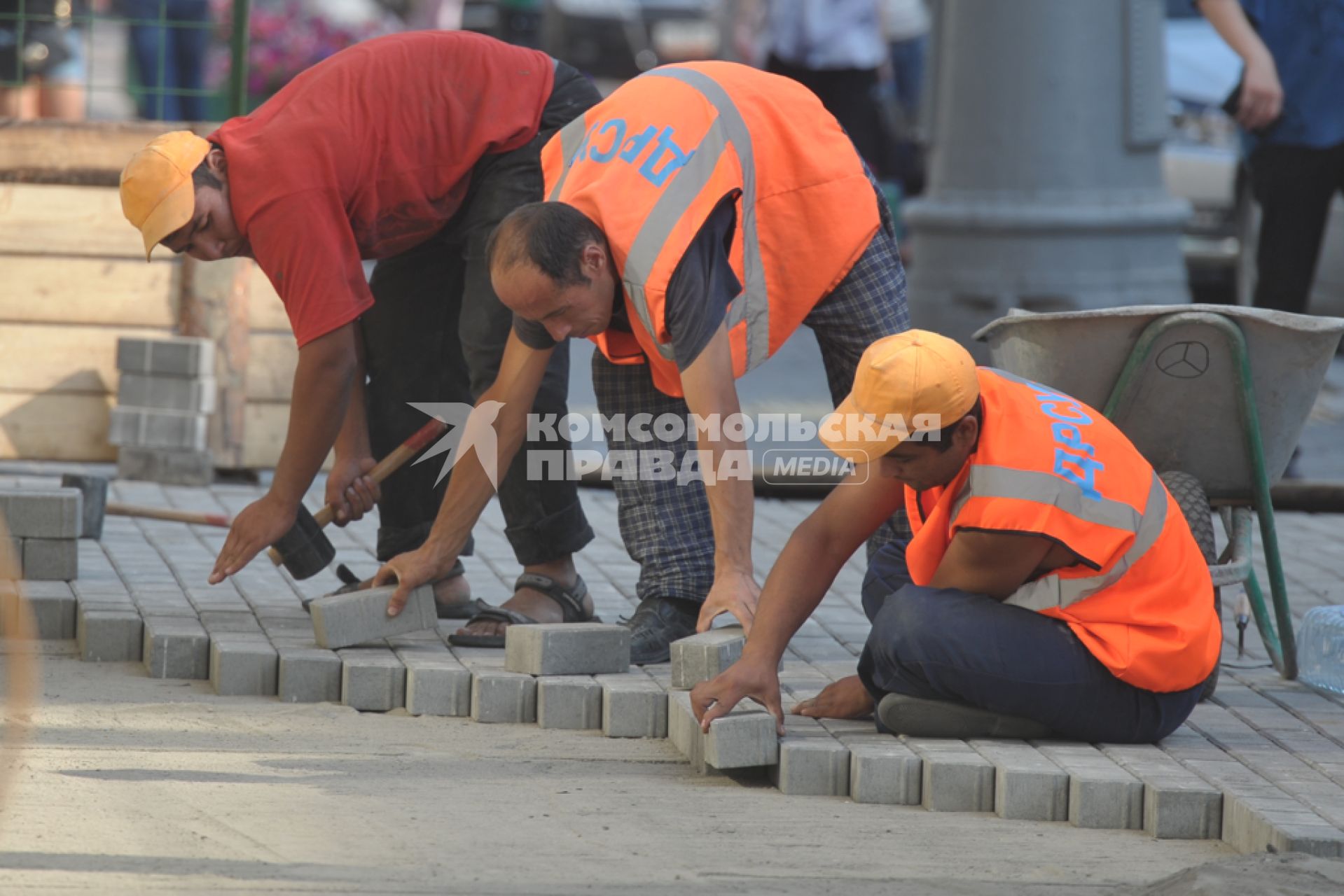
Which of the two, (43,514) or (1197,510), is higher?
(1197,510)

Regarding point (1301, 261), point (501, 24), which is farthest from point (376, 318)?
point (501, 24)

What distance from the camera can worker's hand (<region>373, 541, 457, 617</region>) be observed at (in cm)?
424

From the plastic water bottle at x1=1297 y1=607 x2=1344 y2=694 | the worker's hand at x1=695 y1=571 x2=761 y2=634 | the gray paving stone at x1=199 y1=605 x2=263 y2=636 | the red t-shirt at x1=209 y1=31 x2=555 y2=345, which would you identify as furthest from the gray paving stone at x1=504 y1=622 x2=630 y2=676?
the plastic water bottle at x1=1297 y1=607 x2=1344 y2=694

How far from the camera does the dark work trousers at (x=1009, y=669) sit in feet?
11.8

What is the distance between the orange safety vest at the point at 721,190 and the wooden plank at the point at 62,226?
3.05 m

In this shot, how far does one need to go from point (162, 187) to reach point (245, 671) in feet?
3.66

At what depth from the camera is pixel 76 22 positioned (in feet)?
24.6

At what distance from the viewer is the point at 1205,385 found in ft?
13.8

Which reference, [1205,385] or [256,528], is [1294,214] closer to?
[1205,385]

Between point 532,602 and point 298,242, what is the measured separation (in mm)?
1120

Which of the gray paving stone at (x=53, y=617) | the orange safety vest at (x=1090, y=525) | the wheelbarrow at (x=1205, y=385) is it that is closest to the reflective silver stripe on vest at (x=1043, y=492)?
the orange safety vest at (x=1090, y=525)

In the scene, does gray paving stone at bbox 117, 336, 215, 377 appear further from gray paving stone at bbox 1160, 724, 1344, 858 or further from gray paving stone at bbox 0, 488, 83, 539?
gray paving stone at bbox 1160, 724, 1344, 858

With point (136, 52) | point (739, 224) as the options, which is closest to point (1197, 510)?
point (739, 224)

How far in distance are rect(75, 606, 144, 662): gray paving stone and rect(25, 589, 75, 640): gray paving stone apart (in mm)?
162
